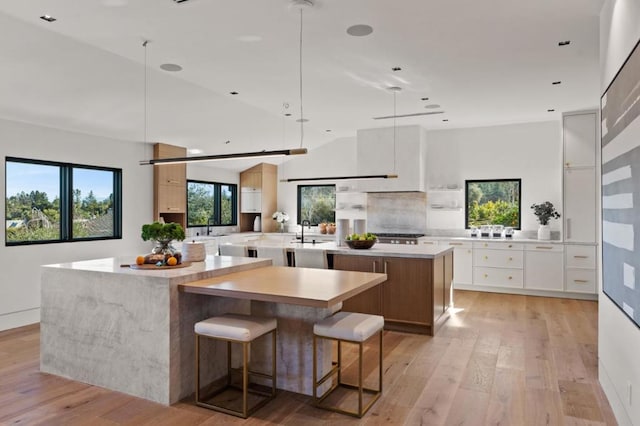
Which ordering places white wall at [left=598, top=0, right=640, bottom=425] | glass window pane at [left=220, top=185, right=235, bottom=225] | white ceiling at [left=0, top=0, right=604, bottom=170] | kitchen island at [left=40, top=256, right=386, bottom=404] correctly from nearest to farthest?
white wall at [left=598, top=0, right=640, bottom=425]
kitchen island at [left=40, top=256, right=386, bottom=404]
white ceiling at [left=0, top=0, right=604, bottom=170]
glass window pane at [left=220, top=185, right=235, bottom=225]

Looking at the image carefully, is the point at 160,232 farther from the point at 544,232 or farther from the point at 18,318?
the point at 544,232

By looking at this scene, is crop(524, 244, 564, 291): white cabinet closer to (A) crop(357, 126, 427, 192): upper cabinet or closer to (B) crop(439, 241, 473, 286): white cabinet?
(B) crop(439, 241, 473, 286): white cabinet

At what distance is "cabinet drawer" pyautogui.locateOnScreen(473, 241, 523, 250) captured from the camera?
6.95 metres

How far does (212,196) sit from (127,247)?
8.52 feet

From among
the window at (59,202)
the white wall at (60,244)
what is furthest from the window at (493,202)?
the window at (59,202)

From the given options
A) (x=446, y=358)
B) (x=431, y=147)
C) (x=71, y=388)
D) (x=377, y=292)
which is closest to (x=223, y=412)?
(x=71, y=388)

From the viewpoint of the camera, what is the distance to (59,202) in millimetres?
5824

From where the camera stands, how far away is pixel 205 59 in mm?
4332

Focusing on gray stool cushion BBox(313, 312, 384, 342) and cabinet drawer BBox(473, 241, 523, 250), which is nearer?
gray stool cushion BBox(313, 312, 384, 342)

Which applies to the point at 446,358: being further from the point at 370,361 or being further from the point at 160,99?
the point at 160,99

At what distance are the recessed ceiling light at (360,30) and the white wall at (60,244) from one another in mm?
4039

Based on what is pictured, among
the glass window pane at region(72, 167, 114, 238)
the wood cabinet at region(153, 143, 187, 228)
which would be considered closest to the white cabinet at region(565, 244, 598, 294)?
the wood cabinet at region(153, 143, 187, 228)

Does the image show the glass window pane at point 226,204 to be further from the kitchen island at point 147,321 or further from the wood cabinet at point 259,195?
the kitchen island at point 147,321

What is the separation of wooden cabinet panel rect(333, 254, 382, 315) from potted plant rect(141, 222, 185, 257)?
201 centimetres
